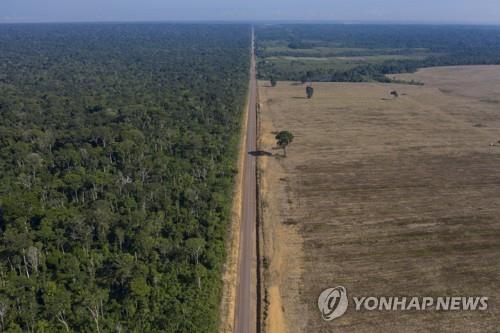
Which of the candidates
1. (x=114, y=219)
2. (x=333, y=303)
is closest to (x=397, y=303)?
(x=333, y=303)

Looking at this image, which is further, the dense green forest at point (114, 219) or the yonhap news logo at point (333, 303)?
the yonhap news logo at point (333, 303)

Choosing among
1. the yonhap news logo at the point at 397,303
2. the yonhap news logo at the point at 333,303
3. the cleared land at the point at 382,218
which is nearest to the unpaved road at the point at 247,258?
the cleared land at the point at 382,218

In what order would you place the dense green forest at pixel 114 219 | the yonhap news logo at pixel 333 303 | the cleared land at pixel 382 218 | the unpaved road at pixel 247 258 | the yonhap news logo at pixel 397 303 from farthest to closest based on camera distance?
the cleared land at pixel 382 218 → the yonhap news logo at pixel 397 303 → the yonhap news logo at pixel 333 303 → the unpaved road at pixel 247 258 → the dense green forest at pixel 114 219

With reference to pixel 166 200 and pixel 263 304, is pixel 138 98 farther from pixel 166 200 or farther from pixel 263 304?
pixel 263 304

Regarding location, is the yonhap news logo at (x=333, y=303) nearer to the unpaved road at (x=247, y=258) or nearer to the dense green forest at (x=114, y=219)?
the unpaved road at (x=247, y=258)

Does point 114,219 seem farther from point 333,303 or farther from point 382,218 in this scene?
point 382,218

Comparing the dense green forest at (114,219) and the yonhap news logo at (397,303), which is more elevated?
the dense green forest at (114,219)

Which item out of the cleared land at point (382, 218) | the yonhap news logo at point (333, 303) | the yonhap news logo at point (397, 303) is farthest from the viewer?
the cleared land at point (382, 218)

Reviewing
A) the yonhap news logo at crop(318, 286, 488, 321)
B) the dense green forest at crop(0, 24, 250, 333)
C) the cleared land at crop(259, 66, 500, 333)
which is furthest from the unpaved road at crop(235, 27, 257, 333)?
the yonhap news logo at crop(318, 286, 488, 321)
